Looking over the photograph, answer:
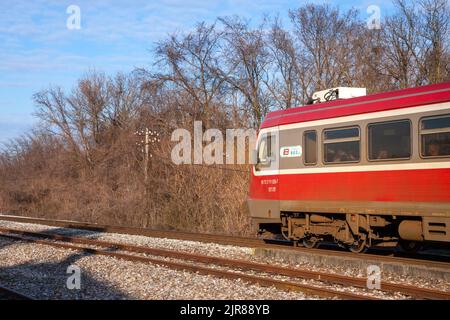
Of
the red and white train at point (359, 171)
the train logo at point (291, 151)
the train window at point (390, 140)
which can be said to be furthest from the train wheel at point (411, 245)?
the train logo at point (291, 151)

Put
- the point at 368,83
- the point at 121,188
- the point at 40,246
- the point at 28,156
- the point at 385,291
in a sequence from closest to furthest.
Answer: the point at 385,291, the point at 40,246, the point at 368,83, the point at 121,188, the point at 28,156

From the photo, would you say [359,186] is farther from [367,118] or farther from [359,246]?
[359,246]

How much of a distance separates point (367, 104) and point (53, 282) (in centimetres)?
731

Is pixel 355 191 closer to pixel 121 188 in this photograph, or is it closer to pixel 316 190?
pixel 316 190

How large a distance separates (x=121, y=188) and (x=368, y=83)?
45.4ft

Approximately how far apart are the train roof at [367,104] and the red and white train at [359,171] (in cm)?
2

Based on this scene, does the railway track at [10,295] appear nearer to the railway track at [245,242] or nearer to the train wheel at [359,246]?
the railway track at [245,242]

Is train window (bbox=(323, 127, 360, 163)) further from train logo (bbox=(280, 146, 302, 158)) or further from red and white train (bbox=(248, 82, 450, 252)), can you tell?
train logo (bbox=(280, 146, 302, 158))

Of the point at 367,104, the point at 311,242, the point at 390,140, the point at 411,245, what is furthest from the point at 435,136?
the point at 311,242

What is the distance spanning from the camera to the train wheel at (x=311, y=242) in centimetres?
1395

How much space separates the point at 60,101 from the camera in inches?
1796

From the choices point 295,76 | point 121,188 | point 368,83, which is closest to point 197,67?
point 295,76

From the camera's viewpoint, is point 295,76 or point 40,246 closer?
point 40,246

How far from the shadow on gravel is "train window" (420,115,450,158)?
20.2ft
